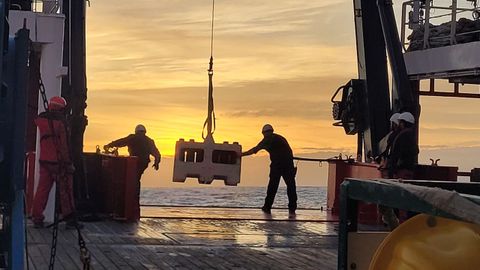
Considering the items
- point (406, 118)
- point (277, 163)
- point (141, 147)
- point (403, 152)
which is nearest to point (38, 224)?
point (141, 147)

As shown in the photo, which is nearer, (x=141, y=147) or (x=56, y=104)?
(x=56, y=104)

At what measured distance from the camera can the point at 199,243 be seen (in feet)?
31.1

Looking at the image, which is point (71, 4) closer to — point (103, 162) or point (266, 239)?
point (103, 162)

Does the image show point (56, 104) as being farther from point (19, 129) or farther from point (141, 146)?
point (19, 129)

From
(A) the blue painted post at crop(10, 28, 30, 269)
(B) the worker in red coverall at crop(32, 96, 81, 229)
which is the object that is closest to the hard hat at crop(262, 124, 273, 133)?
(B) the worker in red coverall at crop(32, 96, 81, 229)

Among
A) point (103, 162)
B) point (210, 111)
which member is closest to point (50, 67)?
point (103, 162)

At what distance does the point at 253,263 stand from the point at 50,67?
439 centimetres

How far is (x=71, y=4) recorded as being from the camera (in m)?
10.9

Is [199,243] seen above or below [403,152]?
below

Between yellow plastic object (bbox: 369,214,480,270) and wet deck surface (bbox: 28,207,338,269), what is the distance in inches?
205

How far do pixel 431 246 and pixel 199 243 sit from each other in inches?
278

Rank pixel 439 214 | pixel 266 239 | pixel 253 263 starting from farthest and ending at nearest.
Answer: pixel 266 239 → pixel 253 263 → pixel 439 214

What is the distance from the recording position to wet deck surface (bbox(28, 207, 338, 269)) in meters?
8.01

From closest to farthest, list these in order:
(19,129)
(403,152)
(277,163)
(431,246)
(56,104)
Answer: (431,246) → (19,129) → (56,104) → (403,152) → (277,163)
